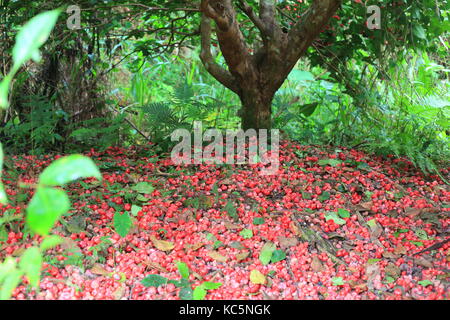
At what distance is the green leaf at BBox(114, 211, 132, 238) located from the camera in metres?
2.25

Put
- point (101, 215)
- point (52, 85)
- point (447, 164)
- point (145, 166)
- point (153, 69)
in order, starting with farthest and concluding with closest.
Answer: point (153, 69)
point (52, 85)
point (447, 164)
point (145, 166)
point (101, 215)

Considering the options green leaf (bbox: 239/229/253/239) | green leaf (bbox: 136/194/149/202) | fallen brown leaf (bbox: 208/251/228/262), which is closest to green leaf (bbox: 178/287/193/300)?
fallen brown leaf (bbox: 208/251/228/262)

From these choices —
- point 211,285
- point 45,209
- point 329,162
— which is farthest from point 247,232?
point 45,209

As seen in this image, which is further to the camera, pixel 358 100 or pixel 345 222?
pixel 358 100

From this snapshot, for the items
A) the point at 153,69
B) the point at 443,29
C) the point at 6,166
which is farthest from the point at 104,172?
the point at 153,69

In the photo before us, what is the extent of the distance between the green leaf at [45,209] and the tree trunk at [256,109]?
8.14 feet

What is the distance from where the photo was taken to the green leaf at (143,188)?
8.86 feet

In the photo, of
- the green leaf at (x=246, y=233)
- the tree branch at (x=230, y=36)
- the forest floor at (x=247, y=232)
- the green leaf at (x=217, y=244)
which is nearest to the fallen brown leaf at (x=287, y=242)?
the forest floor at (x=247, y=232)

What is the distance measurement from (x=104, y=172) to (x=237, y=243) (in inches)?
45.2

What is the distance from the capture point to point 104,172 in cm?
303

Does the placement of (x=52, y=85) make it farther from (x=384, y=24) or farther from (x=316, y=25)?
(x=384, y=24)

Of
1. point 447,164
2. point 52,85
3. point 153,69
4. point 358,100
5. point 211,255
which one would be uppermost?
point 153,69

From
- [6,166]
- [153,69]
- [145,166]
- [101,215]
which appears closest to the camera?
[101,215]

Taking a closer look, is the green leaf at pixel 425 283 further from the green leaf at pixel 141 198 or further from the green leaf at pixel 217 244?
the green leaf at pixel 141 198
